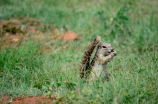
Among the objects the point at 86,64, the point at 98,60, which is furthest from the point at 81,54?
the point at 98,60

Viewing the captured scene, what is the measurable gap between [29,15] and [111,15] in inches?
114

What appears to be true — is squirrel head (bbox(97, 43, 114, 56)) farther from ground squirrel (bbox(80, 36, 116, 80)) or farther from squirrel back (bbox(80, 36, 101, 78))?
squirrel back (bbox(80, 36, 101, 78))

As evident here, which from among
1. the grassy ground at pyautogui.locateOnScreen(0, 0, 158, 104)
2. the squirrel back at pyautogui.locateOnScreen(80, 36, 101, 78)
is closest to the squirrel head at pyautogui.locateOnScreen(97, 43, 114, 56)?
the squirrel back at pyautogui.locateOnScreen(80, 36, 101, 78)

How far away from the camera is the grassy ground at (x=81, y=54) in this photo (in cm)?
333

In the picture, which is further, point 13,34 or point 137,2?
point 137,2

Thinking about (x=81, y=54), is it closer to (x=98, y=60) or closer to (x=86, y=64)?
(x=86, y=64)

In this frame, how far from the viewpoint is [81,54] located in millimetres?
5516

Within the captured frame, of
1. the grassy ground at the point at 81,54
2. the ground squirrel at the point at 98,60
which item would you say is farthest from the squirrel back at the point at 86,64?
the grassy ground at the point at 81,54

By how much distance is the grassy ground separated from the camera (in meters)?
3.33

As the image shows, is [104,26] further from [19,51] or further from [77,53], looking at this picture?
[19,51]

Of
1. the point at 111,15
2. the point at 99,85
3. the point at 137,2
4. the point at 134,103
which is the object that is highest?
the point at 137,2

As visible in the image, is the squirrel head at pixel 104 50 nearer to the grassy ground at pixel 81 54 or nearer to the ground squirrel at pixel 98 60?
the ground squirrel at pixel 98 60

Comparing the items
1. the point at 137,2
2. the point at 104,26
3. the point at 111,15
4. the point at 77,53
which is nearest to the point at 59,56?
the point at 77,53

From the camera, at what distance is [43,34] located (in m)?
6.79
